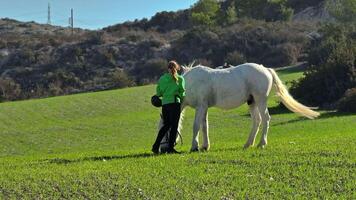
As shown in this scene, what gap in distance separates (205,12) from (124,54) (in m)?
25.7

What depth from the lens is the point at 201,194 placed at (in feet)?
27.9

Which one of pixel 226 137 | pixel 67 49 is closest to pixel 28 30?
pixel 67 49

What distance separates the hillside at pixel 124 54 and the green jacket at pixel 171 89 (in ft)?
139

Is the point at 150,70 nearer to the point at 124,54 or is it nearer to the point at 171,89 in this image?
the point at 124,54

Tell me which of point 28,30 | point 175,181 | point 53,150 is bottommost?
point 53,150

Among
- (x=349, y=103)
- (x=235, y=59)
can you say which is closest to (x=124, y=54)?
(x=235, y=59)

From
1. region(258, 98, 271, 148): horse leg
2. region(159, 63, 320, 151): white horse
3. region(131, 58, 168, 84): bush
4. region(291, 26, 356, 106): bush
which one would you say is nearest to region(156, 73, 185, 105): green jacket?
region(159, 63, 320, 151): white horse

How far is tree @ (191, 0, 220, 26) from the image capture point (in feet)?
283

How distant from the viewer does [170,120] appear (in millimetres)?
13211

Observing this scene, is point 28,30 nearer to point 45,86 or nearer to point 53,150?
point 45,86

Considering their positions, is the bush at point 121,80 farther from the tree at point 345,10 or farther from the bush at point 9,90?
the tree at point 345,10

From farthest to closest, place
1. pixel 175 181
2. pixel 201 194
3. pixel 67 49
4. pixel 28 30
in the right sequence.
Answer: pixel 28 30
pixel 67 49
pixel 175 181
pixel 201 194

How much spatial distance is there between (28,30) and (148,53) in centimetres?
4351

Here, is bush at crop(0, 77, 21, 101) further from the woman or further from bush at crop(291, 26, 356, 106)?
the woman
